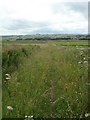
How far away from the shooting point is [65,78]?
925cm

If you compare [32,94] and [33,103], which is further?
[32,94]

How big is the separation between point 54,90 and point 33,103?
1029mm

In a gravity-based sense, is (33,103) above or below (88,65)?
below

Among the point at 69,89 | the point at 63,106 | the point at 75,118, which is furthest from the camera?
the point at 69,89

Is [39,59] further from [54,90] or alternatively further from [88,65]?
[54,90]

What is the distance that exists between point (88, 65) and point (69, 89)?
2566mm

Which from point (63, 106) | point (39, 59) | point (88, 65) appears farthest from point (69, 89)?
point (39, 59)

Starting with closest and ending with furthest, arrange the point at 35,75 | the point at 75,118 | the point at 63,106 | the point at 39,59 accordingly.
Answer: the point at 75,118
the point at 63,106
the point at 35,75
the point at 39,59

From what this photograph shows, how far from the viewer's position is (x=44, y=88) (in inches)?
338

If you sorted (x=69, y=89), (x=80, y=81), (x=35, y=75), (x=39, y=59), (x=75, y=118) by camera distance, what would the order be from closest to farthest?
(x=75, y=118)
(x=69, y=89)
(x=80, y=81)
(x=35, y=75)
(x=39, y=59)

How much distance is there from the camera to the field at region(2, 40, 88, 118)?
722 cm

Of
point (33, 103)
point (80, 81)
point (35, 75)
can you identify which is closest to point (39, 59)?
point (35, 75)

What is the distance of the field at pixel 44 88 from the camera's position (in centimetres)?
722

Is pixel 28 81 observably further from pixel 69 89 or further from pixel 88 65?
pixel 88 65
